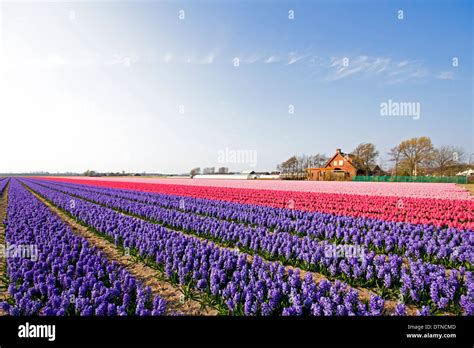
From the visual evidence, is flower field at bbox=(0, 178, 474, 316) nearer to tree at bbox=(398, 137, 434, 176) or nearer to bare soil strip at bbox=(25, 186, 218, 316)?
bare soil strip at bbox=(25, 186, 218, 316)

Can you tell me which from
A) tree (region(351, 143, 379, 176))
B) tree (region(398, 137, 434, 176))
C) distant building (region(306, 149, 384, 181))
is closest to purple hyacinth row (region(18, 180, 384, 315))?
distant building (region(306, 149, 384, 181))

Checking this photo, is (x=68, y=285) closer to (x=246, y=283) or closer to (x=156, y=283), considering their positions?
(x=156, y=283)

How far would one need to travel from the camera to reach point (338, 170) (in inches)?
2388

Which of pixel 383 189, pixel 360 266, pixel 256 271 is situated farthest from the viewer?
pixel 383 189

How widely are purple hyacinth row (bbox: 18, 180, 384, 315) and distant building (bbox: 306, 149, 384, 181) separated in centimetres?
5303

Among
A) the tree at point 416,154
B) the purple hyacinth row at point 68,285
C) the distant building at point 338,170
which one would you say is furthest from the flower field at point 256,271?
the tree at point 416,154

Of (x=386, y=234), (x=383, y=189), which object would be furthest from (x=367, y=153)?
(x=386, y=234)

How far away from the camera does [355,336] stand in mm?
3420

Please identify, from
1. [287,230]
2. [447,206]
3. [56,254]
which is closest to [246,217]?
[287,230]

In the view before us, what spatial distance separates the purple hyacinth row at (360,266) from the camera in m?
4.45

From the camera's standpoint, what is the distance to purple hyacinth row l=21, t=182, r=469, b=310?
4.45m

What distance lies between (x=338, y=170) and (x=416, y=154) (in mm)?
19678

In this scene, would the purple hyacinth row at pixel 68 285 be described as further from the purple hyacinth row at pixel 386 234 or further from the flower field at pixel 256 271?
the purple hyacinth row at pixel 386 234

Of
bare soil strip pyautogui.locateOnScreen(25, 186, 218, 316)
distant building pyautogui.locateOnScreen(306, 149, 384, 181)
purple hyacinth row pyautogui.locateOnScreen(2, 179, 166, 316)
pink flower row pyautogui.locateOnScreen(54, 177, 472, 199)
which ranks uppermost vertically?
distant building pyautogui.locateOnScreen(306, 149, 384, 181)
